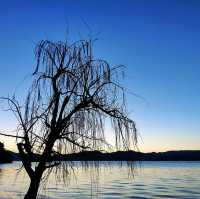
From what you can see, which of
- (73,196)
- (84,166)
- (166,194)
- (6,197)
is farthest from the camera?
(166,194)

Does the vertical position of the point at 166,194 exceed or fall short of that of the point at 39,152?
it exceeds it

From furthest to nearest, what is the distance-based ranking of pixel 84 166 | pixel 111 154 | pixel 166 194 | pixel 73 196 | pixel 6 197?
pixel 166 194 < pixel 73 196 < pixel 6 197 < pixel 84 166 < pixel 111 154

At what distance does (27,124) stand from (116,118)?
1698mm

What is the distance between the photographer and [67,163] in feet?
25.6

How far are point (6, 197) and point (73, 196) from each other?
6.67 meters

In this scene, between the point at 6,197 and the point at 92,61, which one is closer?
the point at 92,61

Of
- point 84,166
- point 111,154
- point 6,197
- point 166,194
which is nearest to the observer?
point 111,154

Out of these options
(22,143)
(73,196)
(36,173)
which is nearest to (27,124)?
(22,143)

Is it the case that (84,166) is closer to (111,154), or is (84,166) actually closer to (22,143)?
(111,154)

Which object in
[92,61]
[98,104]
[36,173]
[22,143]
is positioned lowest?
[36,173]

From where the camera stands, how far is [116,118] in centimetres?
777

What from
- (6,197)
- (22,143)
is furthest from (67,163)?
(6,197)

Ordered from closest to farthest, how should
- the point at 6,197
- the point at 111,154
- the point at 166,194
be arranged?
the point at 111,154 → the point at 6,197 → the point at 166,194

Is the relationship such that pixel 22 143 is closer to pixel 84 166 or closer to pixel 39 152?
pixel 39 152
